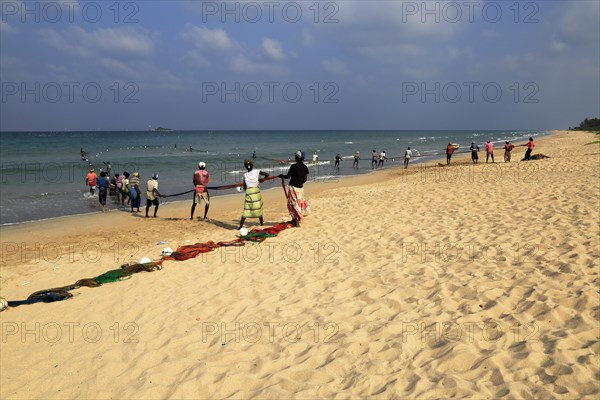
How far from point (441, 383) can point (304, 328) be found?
1.83 m

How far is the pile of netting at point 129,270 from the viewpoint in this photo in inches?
264

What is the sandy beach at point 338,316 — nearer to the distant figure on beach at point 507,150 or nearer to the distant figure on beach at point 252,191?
the distant figure on beach at point 252,191

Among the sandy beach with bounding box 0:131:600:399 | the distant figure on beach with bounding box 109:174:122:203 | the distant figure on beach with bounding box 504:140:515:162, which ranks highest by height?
the distant figure on beach with bounding box 504:140:515:162

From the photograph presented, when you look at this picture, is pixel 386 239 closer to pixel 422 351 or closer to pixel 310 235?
pixel 310 235

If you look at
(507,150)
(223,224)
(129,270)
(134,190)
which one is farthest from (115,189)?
(507,150)

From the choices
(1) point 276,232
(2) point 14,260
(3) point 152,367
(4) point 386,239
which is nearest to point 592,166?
(4) point 386,239

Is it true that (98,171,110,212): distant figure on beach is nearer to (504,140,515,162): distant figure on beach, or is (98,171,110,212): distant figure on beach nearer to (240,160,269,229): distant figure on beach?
(240,160,269,229): distant figure on beach

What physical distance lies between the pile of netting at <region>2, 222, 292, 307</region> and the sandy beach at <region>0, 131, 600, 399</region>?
20 cm

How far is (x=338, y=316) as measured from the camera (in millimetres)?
5188

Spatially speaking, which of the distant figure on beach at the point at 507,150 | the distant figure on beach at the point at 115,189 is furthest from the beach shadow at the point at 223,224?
the distant figure on beach at the point at 507,150

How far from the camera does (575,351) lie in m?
3.85

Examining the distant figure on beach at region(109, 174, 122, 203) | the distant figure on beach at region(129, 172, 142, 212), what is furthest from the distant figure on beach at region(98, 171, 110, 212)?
the distant figure on beach at region(109, 174, 122, 203)

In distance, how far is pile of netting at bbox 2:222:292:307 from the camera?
6703 mm

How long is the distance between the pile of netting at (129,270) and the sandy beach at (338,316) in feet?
0.65
